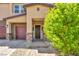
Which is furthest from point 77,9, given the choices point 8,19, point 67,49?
point 8,19

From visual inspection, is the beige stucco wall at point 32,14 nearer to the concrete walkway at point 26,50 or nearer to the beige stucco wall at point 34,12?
the beige stucco wall at point 34,12

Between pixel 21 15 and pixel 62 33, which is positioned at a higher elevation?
pixel 21 15

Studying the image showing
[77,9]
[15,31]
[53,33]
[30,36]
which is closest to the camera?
[77,9]

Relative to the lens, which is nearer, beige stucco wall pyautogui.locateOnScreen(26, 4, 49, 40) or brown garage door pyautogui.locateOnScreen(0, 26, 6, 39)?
beige stucco wall pyautogui.locateOnScreen(26, 4, 49, 40)

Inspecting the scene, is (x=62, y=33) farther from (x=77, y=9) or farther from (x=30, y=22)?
(x=30, y=22)

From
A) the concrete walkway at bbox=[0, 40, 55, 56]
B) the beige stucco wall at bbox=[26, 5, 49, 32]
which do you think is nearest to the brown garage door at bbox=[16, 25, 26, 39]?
the beige stucco wall at bbox=[26, 5, 49, 32]

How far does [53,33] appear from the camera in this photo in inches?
228

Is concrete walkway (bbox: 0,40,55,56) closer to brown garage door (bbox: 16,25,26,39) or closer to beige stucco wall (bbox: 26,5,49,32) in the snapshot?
beige stucco wall (bbox: 26,5,49,32)

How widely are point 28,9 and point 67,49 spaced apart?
9764mm

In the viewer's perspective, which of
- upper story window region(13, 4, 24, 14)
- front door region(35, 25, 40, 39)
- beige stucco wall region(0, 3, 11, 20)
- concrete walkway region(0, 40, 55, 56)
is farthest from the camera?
upper story window region(13, 4, 24, 14)

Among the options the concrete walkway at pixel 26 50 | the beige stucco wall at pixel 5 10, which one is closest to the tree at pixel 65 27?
the concrete walkway at pixel 26 50

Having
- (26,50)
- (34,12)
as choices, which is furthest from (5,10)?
(26,50)

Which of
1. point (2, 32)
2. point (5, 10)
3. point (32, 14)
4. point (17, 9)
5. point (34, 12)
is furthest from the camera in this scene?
point (17, 9)

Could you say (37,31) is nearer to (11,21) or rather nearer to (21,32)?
(21,32)
